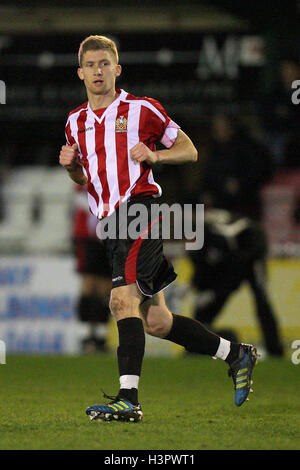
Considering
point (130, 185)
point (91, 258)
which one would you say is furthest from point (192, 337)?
point (91, 258)

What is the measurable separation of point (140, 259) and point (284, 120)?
21.7ft

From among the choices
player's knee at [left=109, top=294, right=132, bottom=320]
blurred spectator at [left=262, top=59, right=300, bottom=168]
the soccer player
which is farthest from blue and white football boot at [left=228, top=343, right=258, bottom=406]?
blurred spectator at [left=262, top=59, right=300, bottom=168]

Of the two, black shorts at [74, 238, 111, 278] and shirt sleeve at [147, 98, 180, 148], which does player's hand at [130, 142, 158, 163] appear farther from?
black shorts at [74, 238, 111, 278]

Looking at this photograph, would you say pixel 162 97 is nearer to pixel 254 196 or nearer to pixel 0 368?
pixel 254 196

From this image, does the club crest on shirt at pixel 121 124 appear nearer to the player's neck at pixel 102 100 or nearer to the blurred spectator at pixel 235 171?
the player's neck at pixel 102 100

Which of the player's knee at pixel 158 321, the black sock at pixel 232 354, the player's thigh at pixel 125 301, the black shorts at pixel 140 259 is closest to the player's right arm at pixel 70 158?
the black shorts at pixel 140 259

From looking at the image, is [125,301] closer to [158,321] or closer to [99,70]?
[158,321]

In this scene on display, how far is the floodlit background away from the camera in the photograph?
9.35m

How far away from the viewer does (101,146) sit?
15.4ft

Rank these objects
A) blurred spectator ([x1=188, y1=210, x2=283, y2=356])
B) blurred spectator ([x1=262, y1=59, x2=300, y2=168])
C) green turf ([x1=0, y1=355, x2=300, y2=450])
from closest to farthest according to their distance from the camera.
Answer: green turf ([x1=0, y1=355, x2=300, y2=450])
blurred spectator ([x1=188, y1=210, x2=283, y2=356])
blurred spectator ([x1=262, y1=59, x2=300, y2=168])

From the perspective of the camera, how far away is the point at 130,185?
464 cm

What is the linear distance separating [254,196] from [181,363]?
2.22m
